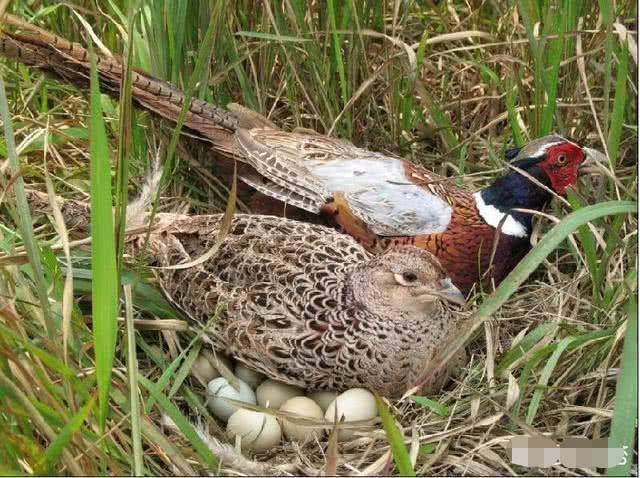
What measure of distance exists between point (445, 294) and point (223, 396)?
694mm

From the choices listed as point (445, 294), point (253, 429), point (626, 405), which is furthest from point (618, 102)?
point (253, 429)

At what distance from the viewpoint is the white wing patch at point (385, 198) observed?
3328 millimetres

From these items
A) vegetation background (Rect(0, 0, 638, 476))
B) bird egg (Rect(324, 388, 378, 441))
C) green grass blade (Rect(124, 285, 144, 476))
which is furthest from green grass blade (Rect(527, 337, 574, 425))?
green grass blade (Rect(124, 285, 144, 476))

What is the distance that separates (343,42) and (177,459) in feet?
5.79

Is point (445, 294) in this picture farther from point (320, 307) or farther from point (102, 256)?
point (102, 256)

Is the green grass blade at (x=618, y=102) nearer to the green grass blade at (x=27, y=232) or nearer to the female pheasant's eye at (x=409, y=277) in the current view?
the female pheasant's eye at (x=409, y=277)

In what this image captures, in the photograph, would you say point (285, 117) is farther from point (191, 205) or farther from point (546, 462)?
point (546, 462)

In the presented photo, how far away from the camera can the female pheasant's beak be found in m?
2.79

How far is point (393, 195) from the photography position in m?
3.35

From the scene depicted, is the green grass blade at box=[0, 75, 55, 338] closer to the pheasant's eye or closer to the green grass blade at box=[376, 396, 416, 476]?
the green grass blade at box=[376, 396, 416, 476]

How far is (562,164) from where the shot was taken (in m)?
3.18

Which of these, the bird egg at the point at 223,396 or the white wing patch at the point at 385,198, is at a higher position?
the white wing patch at the point at 385,198

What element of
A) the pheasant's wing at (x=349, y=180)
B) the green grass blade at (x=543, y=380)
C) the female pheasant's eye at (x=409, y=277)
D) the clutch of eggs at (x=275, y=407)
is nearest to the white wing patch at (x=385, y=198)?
the pheasant's wing at (x=349, y=180)

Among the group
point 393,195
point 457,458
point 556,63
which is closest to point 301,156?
point 393,195
